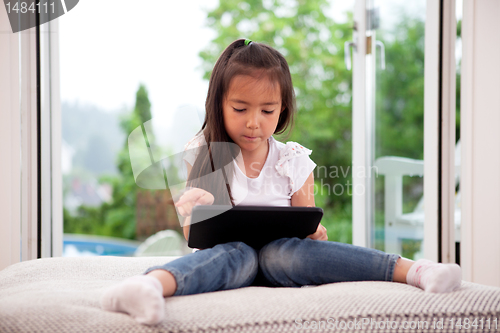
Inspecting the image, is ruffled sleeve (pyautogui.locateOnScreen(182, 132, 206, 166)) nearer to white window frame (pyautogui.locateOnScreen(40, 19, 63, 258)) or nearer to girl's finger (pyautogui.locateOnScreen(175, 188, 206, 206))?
girl's finger (pyautogui.locateOnScreen(175, 188, 206, 206))

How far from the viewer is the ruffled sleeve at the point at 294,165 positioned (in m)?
1.18

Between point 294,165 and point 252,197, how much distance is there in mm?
178

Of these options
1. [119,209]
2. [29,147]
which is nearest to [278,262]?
[29,147]

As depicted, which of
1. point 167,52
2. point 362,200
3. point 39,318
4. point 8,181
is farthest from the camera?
point 167,52

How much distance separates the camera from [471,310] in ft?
2.21

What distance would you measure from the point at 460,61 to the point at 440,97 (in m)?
0.15

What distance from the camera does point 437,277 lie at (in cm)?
73

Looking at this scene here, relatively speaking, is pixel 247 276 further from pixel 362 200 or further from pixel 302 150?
pixel 362 200

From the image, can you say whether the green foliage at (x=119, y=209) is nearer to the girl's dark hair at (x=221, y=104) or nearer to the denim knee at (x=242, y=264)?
the girl's dark hair at (x=221, y=104)

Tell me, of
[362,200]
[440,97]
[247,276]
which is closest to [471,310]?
[247,276]

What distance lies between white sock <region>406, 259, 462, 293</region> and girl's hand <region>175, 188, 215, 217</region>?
481 millimetres
